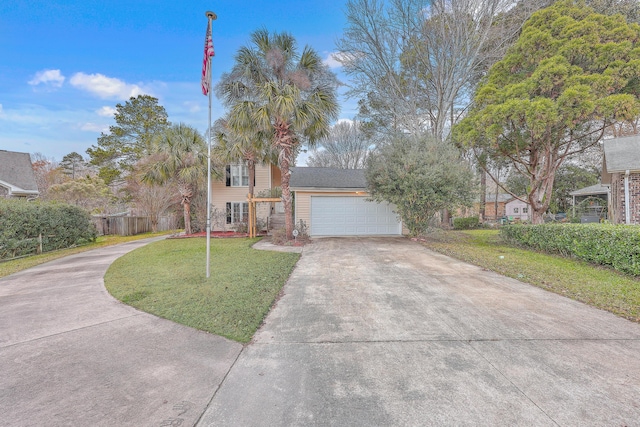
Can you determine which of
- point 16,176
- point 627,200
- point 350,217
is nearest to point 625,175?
point 627,200

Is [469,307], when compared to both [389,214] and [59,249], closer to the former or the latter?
[389,214]

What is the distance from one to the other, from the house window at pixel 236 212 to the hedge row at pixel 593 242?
14.3m

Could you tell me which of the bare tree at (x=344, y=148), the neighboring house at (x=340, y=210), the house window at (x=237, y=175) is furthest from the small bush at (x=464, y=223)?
the house window at (x=237, y=175)

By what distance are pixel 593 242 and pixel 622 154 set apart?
731 centimetres

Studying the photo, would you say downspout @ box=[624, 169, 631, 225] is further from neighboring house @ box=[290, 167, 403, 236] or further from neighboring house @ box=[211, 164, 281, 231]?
neighboring house @ box=[211, 164, 281, 231]

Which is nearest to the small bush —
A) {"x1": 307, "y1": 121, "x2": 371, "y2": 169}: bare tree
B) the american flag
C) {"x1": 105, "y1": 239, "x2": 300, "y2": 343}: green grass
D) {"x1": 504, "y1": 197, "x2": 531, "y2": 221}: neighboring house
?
{"x1": 307, "y1": 121, "x2": 371, "y2": 169}: bare tree

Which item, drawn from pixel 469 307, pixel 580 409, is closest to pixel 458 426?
pixel 580 409

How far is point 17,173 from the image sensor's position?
15.8 m

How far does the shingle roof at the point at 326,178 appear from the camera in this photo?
13371 mm

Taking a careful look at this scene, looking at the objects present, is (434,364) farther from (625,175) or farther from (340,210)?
(625,175)

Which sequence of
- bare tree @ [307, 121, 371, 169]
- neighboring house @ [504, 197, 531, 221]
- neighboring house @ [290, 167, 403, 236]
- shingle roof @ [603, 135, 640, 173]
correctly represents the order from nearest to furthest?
shingle roof @ [603, 135, 640, 173], neighboring house @ [290, 167, 403, 236], bare tree @ [307, 121, 371, 169], neighboring house @ [504, 197, 531, 221]

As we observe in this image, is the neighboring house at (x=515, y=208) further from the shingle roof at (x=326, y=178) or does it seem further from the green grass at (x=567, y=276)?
the green grass at (x=567, y=276)

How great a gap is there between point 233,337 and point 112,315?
2.18 meters

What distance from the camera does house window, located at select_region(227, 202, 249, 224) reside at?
664 inches
